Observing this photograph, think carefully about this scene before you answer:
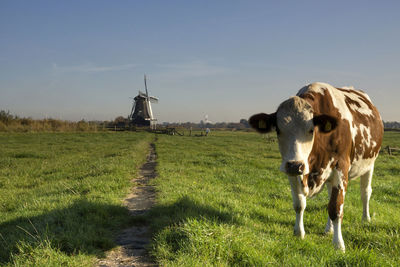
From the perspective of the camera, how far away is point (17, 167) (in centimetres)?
1320

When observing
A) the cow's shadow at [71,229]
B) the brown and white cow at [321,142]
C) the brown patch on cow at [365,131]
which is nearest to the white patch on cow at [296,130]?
the brown and white cow at [321,142]

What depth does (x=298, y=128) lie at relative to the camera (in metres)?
4.36

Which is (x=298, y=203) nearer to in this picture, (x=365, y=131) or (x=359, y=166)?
(x=359, y=166)

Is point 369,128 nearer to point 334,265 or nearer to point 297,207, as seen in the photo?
point 297,207

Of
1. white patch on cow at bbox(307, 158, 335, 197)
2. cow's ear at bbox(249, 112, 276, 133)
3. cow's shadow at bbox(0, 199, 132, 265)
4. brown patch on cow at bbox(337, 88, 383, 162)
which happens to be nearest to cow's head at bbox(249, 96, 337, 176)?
cow's ear at bbox(249, 112, 276, 133)

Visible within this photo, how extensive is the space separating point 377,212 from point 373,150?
1620 millimetres

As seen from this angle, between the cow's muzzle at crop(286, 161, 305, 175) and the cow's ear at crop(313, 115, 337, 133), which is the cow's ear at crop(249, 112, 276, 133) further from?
the cow's muzzle at crop(286, 161, 305, 175)

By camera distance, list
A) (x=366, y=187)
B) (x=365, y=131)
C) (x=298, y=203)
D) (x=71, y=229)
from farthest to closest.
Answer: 1. (x=366, y=187)
2. (x=365, y=131)
3. (x=298, y=203)
4. (x=71, y=229)

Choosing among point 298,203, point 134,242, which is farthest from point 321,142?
point 134,242

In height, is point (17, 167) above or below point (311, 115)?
below

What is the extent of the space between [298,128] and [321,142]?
0.61 metres

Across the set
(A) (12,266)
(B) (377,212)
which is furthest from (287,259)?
(B) (377,212)

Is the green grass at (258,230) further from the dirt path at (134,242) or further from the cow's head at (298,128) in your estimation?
the cow's head at (298,128)

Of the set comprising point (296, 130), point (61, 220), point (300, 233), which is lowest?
point (300, 233)
